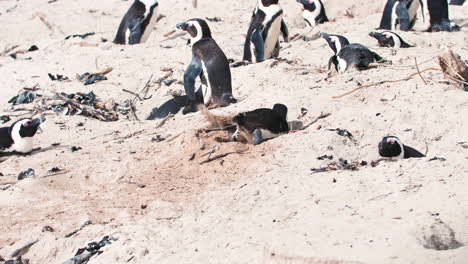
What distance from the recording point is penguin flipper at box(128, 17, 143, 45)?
10.6 metres

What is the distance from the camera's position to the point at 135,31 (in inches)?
419

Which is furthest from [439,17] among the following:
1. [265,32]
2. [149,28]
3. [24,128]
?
[24,128]

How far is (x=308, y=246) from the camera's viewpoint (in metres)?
3.31

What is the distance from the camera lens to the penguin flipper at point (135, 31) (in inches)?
417

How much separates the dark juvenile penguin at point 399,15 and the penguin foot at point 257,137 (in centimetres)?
462

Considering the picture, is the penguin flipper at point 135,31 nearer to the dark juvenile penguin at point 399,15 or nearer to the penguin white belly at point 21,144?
the dark juvenile penguin at point 399,15

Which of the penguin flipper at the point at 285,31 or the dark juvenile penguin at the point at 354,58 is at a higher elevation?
the dark juvenile penguin at the point at 354,58

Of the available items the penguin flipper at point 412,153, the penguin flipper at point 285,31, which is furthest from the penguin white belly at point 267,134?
the penguin flipper at point 285,31

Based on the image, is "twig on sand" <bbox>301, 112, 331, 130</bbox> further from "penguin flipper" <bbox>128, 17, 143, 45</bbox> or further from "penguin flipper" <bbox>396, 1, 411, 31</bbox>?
"penguin flipper" <bbox>128, 17, 143, 45</bbox>

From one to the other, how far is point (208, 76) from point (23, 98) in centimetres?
214

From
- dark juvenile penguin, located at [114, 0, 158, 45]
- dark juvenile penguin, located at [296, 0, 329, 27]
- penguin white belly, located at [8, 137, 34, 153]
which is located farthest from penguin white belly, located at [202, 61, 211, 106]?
dark juvenile penguin, located at [296, 0, 329, 27]

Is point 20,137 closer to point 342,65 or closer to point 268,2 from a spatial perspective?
point 342,65

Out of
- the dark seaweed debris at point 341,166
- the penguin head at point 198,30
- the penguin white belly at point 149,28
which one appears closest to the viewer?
the dark seaweed debris at point 341,166

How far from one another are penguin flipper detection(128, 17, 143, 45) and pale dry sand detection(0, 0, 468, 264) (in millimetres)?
2107
